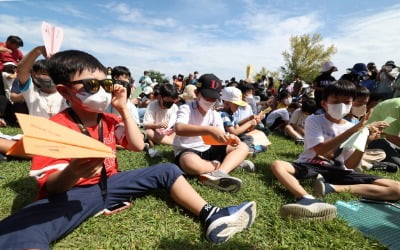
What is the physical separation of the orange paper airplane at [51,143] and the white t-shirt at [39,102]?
7.32 feet

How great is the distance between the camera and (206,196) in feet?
8.46

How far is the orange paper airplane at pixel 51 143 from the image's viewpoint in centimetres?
120

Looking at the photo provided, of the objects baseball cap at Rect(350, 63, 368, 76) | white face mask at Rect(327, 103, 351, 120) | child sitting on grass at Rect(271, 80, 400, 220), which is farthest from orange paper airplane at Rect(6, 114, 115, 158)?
baseball cap at Rect(350, 63, 368, 76)

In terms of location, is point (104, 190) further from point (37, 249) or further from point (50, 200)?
point (37, 249)

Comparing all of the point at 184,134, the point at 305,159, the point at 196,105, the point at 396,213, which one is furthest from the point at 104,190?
the point at 396,213

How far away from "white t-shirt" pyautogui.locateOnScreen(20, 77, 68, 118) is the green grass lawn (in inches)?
36.1

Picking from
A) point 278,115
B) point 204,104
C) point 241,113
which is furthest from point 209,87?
point 278,115

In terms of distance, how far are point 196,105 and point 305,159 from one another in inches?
53.8

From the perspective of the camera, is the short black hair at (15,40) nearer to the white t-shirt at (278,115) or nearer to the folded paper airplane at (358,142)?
the white t-shirt at (278,115)

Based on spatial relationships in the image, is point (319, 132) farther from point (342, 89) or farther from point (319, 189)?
point (319, 189)

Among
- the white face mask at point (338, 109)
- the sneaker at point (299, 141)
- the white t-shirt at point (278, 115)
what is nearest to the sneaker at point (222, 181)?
the white face mask at point (338, 109)

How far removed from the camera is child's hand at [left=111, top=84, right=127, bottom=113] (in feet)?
6.51

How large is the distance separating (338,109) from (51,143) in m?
2.68

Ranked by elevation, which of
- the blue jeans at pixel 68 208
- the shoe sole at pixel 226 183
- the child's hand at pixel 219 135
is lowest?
the shoe sole at pixel 226 183
